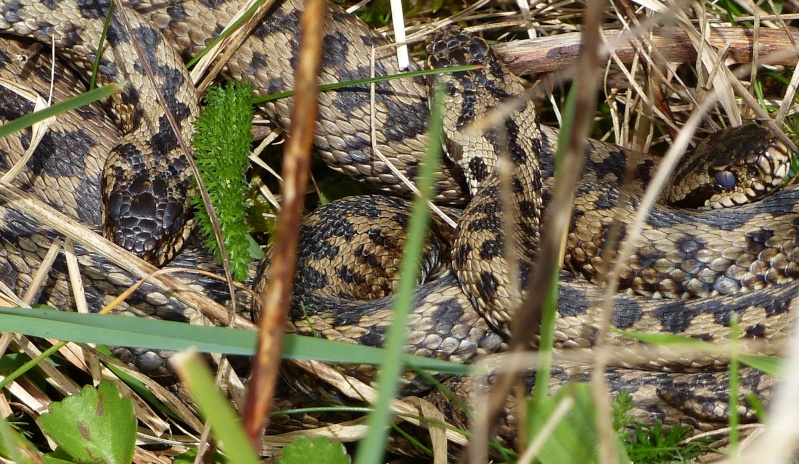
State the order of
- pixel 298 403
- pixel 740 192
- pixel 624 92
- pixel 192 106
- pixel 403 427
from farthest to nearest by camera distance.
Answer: pixel 624 92 < pixel 192 106 < pixel 740 192 < pixel 298 403 < pixel 403 427

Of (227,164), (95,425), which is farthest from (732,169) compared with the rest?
(95,425)

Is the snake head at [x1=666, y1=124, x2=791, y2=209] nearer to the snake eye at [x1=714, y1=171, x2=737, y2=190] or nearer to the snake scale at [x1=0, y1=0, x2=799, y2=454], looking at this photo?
the snake eye at [x1=714, y1=171, x2=737, y2=190]

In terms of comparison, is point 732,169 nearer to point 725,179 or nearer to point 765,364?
point 725,179

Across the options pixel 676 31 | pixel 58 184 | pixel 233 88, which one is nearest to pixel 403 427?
pixel 233 88

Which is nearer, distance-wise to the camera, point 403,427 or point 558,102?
point 403,427

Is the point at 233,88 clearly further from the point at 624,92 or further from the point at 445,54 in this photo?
the point at 624,92

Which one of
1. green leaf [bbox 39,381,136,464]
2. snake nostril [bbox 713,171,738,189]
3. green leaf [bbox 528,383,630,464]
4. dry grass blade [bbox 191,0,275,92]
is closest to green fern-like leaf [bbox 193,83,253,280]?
dry grass blade [bbox 191,0,275,92]

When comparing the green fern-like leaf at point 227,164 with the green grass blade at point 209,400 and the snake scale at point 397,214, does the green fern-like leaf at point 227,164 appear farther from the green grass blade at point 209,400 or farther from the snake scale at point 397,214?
the green grass blade at point 209,400
